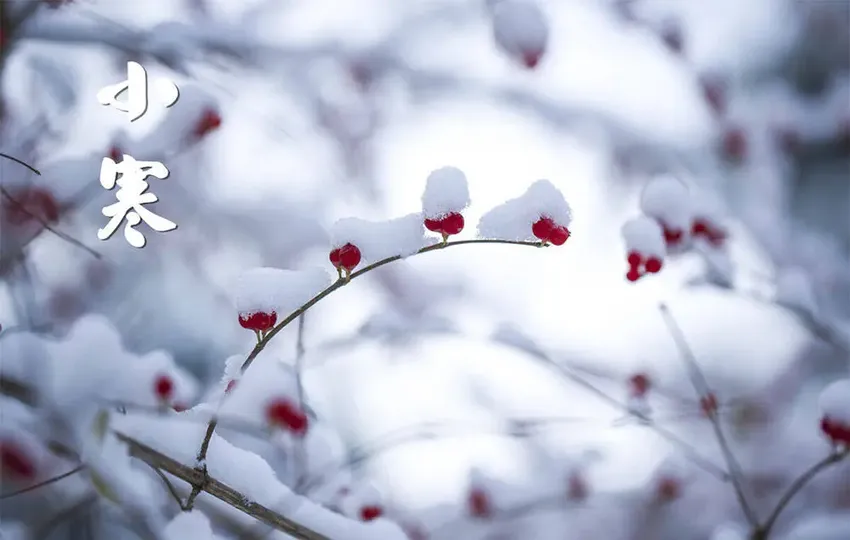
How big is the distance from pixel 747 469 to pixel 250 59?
2.10 meters

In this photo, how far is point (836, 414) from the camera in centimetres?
96

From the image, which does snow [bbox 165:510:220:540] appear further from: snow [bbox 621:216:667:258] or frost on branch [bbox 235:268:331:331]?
snow [bbox 621:216:667:258]

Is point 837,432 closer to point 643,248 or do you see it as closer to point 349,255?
point 643,248

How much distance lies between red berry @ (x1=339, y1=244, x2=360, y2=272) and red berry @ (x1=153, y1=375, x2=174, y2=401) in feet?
1.55

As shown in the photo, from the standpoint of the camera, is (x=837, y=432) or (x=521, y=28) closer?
(x=837, y=432)

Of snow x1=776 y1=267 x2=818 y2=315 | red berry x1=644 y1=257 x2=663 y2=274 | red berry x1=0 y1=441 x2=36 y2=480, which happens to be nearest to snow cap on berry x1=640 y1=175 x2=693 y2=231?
red berry x1=644 y1=257 x2=663 y2=274

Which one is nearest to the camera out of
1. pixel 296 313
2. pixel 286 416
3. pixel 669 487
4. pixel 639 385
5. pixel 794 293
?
pixel 296 313

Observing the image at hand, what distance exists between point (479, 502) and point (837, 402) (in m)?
0.90

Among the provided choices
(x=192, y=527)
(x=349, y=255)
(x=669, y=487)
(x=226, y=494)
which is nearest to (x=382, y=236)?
(x=349, y=255)

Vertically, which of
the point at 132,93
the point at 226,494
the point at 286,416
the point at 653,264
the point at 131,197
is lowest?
the point at 226,494

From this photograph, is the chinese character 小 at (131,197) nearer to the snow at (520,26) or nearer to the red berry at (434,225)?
the red berry at (434,225)

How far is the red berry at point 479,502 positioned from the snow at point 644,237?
0.81 meters

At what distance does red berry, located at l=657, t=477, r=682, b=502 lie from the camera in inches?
74.1

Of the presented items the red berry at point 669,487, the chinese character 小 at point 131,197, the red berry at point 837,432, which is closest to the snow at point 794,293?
the red berry at point 837,432
